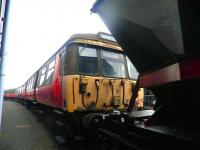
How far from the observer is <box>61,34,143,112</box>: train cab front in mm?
6102

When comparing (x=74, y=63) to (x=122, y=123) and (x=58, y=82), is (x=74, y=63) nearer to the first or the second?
(x=58, y=82)

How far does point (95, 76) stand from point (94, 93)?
1.51 feet

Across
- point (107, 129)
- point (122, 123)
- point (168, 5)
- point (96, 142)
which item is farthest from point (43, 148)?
point (168, 5)

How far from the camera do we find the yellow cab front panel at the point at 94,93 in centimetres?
603

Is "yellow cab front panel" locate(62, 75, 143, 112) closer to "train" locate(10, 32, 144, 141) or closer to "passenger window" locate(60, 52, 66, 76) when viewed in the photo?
"train" locate(10, 32, 144, 141)

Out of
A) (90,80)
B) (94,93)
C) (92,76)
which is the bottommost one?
(94,93)

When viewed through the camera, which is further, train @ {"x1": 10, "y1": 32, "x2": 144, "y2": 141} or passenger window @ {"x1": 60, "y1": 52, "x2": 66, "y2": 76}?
passenger window @ {"x1": 60, "y1": 52, "x2": 66, "y2": 76}

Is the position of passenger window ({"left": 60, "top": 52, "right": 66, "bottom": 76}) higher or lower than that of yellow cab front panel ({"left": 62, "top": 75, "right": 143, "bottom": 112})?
higher

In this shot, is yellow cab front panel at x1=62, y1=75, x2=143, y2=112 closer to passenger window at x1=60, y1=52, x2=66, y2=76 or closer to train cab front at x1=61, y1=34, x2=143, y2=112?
train cab front at x1=61, y1=34, x2=143, y2=112

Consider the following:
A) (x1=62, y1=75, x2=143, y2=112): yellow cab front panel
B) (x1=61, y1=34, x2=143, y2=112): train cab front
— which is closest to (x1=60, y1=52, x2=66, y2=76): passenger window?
(x1=61, y1=34, x2=143, y2=112): train cab front

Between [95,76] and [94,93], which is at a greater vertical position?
[95,76]

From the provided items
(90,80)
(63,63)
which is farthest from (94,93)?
(63,63)

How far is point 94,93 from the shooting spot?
6.26 m

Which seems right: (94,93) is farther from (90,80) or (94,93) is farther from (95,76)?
(95,76)
